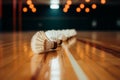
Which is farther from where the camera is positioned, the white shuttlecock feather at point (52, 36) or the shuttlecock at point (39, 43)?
the white shuttlecock feather at point (52, 36)

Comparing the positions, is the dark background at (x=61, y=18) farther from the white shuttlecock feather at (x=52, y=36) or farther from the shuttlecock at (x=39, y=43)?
the shuttlecock at (x=39, y=43)

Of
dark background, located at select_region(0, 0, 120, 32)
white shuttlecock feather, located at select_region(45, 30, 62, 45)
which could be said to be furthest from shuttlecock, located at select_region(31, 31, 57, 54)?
dark background, located at select_region(0, 0, 120, 32)

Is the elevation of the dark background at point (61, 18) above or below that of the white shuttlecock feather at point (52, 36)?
below

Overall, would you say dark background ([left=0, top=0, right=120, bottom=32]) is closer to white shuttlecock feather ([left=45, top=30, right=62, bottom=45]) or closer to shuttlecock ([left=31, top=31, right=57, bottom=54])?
white shuttlecock feather ([left=45, top=30, right=62, bottom=45])

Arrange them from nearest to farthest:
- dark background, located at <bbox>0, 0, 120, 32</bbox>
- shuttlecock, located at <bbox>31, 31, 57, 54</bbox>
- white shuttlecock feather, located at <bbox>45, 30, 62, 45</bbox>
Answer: shuttlecock, located at <bbox>31, 31, 57, 54</bbox> → white shuttlecock feather, located at <bbox>45, 30, 62, 45</bbox> → dark background, located at <bbox>0, 0, 120, 32</bbox>

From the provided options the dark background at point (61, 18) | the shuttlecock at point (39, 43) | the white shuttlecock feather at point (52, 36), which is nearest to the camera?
the shuttlecock at point (39, 43)

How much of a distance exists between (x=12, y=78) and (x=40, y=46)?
130 inches

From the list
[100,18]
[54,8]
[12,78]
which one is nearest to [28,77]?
[12,78]

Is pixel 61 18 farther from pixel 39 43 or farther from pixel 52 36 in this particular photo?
pixel 39 43

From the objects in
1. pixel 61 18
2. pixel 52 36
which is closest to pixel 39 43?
pixel 52 36

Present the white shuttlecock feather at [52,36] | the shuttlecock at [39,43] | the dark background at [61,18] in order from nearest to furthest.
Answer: the shuttlecock at [39,43], the white shuttlecock feather at [52,36], the dark background at [61,18]

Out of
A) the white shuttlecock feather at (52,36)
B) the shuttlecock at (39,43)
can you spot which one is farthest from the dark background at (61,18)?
the shuttlecock at (39,43)

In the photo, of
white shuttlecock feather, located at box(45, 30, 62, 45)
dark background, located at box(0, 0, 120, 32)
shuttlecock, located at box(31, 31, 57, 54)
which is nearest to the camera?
shuttlecock, located at box(31, 31, 57, 54)

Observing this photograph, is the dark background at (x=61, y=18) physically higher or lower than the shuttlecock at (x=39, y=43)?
lower
